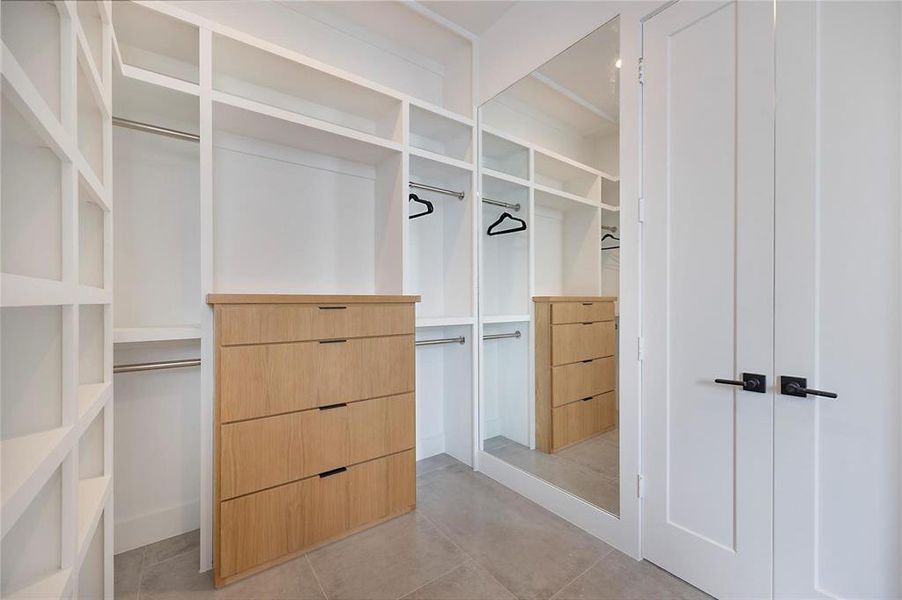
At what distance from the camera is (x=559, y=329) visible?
7.21 ft

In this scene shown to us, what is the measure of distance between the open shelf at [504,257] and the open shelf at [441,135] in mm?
277

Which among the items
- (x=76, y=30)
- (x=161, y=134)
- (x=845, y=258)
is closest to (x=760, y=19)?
(x=845, y=258)

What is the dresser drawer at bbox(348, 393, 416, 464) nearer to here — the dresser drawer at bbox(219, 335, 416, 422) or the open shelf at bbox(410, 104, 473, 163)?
the dresser drawer at bbox(219, 335, 416, 422)

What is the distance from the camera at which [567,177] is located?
6.87 ft

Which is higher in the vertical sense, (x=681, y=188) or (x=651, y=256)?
(x=681, y=188)

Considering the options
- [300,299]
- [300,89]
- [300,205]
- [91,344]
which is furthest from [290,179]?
[91,344]

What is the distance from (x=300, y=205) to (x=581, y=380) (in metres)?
1.91

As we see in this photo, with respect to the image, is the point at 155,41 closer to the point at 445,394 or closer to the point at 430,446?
the point at 445,394

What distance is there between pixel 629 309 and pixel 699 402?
1.53ft

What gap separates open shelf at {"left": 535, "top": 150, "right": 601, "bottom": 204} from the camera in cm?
194

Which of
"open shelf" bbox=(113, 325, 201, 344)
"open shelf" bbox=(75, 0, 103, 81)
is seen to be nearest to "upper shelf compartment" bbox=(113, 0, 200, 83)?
"open shelf" bbox=(75, 0, 103, 81)

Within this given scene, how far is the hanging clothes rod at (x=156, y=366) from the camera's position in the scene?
165 centimetres

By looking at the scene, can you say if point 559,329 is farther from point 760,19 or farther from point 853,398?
point 760,19

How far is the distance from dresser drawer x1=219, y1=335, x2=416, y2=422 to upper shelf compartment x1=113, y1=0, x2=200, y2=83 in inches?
55.7
